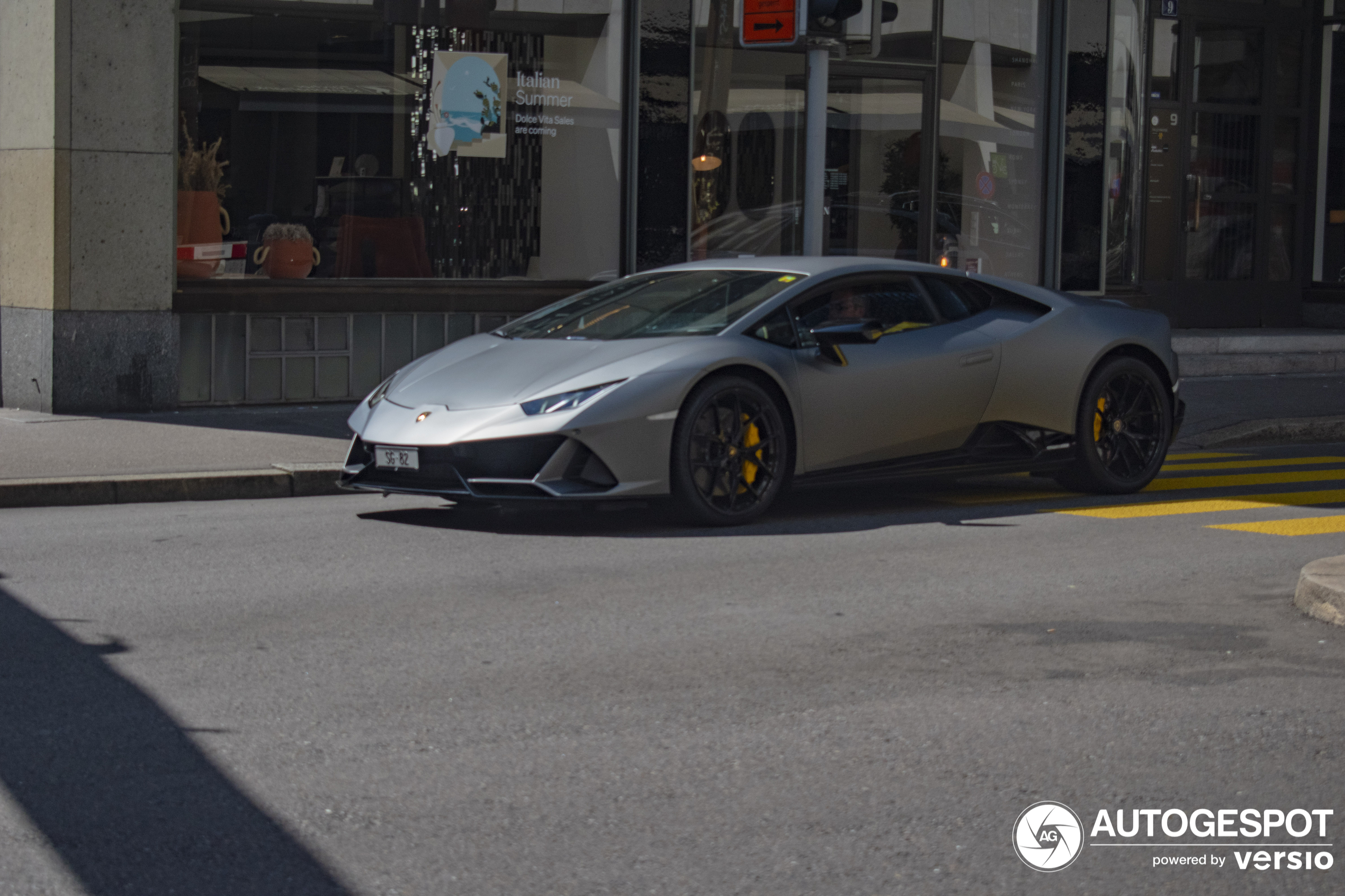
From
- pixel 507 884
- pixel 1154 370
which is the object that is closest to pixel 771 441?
pixel 1154 370

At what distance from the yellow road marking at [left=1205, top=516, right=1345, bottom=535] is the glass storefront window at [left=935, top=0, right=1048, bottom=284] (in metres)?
8.49

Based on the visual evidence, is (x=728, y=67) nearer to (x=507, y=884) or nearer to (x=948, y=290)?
(x=948, y=290)

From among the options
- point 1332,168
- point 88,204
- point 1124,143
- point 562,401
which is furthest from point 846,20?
point 1332,168

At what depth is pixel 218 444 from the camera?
10.9 m

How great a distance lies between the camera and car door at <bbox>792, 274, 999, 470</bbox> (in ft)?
28.2

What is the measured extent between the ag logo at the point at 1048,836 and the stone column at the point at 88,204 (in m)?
9.78

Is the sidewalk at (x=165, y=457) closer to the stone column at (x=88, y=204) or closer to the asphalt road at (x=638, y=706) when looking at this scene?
the stone column at (x=88, y=204)

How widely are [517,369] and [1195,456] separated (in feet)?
Answer: 18.5

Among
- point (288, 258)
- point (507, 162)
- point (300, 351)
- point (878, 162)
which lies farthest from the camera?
point (878, 162)

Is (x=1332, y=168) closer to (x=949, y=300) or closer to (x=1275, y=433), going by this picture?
(x=1275, y=433)

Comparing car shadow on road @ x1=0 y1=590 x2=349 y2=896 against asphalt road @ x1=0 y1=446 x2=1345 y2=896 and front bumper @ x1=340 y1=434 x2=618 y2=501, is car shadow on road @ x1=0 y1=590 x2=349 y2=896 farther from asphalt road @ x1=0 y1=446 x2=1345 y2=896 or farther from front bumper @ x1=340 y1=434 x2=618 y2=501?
front bumper @ x1=340 y1=434 x2=618 y2=501

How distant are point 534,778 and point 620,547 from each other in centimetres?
347

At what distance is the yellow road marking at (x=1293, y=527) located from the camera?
332 inches

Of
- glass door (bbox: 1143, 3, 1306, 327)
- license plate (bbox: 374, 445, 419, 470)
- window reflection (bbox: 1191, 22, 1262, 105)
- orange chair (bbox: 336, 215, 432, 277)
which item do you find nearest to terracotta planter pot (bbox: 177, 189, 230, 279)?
orange chair (bbox: 336, 215, 432, 277)
